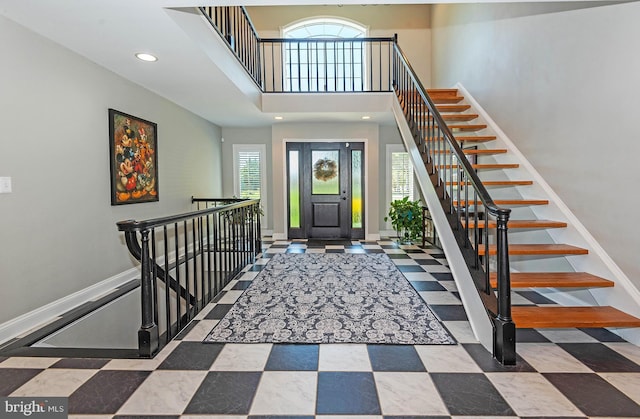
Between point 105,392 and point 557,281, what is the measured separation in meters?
2.94

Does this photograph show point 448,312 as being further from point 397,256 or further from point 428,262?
point 397,256

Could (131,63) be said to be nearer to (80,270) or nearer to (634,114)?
(80,270)

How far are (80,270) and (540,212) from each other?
14.4 feet

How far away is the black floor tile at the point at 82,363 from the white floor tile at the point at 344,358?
1320mm

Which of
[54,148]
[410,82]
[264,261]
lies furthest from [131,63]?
[410,82]

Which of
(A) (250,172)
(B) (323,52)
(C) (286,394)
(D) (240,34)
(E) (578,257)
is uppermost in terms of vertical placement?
(B) (323,52)

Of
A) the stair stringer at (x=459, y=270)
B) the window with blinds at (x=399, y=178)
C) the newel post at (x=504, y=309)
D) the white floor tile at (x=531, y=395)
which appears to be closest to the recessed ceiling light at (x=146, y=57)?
the stair stringer at (x=459, y=270)

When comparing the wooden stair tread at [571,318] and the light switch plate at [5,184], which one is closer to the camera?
the wooden stair tread at [571,318]

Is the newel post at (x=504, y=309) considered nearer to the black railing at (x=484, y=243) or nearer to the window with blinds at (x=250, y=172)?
the black railing at (x=484, y=243)

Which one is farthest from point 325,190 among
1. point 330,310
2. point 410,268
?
point 330,310

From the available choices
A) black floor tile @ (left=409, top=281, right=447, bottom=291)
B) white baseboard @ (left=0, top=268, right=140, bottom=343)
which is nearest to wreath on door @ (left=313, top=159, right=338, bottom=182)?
black floor tile @ (left=409, top=281, right=447, bottom=291)

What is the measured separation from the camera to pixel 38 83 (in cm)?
271

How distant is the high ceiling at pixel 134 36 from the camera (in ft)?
7.39

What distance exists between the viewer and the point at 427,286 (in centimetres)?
357
